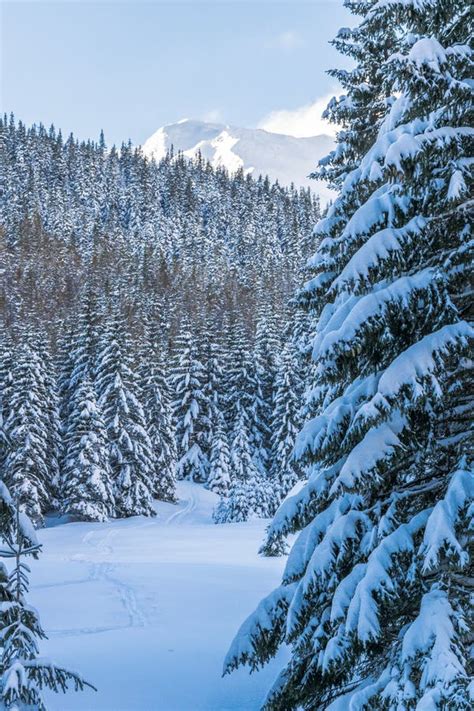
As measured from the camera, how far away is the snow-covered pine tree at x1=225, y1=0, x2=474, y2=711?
498 centimetres

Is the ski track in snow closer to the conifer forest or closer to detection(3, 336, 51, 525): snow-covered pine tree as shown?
the conifer forest

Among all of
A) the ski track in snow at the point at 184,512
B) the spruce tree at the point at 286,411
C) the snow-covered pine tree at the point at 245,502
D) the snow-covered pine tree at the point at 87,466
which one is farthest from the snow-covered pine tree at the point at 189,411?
the snow-covered pine tree at the point at 87,466

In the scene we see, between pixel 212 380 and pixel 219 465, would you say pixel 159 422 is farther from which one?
pixel 212 380

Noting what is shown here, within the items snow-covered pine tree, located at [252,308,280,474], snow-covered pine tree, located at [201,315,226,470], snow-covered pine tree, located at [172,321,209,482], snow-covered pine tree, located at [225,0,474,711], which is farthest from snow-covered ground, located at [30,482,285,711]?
snow-covered pine tree, located at [201,315,226,470]

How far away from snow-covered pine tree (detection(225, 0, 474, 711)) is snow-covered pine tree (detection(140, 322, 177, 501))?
125 feet

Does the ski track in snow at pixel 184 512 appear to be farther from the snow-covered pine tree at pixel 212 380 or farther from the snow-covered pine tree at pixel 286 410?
the snow-covered pine tree at pixel 212 380

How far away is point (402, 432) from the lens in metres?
5.63

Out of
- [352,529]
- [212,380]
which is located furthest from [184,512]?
[352,529]

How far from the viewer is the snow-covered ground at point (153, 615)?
9.86 m

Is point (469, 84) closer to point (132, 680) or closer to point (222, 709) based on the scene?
point (222, 709)

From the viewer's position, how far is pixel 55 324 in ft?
202

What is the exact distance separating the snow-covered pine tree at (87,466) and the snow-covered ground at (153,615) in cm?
875

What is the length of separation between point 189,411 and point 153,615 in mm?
38986

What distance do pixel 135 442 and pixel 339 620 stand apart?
1419 inches
